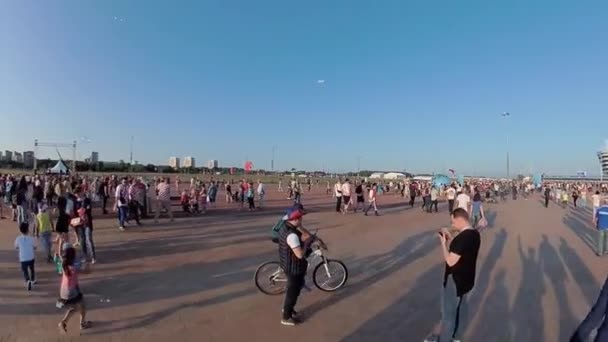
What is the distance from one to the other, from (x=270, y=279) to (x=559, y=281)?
218 inches

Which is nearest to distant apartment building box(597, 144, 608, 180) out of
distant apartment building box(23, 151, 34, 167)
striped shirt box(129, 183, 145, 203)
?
striped shirt box(129, 183, 145, 203)

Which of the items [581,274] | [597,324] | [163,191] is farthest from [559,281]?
[163,191]

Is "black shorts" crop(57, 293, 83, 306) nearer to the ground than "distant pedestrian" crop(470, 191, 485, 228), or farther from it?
nearer to the ground

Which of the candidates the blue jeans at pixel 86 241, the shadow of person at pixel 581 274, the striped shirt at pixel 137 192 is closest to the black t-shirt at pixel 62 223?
the blue jeans at pixel 86 241

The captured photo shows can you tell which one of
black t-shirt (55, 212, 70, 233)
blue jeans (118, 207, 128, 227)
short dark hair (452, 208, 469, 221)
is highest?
short dark hair (452, 208, 469, 221)

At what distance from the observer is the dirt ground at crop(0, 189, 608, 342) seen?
A: 533cm

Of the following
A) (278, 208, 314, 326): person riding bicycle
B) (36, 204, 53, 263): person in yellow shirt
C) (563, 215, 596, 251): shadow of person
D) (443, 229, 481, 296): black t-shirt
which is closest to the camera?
(443, 229, 481, 296): black t-shirt

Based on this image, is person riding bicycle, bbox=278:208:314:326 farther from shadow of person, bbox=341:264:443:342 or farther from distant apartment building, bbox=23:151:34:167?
distant apartment building, bbox=23:151:34:167

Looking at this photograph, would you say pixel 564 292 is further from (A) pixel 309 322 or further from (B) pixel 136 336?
(B) pixel 136 336

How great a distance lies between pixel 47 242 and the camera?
355 inches

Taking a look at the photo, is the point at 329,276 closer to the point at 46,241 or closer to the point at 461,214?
the point at 461,214

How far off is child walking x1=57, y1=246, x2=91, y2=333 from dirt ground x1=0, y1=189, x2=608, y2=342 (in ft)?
0.44

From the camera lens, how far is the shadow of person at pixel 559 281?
5664 millimetres

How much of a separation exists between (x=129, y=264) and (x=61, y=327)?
3801mm
